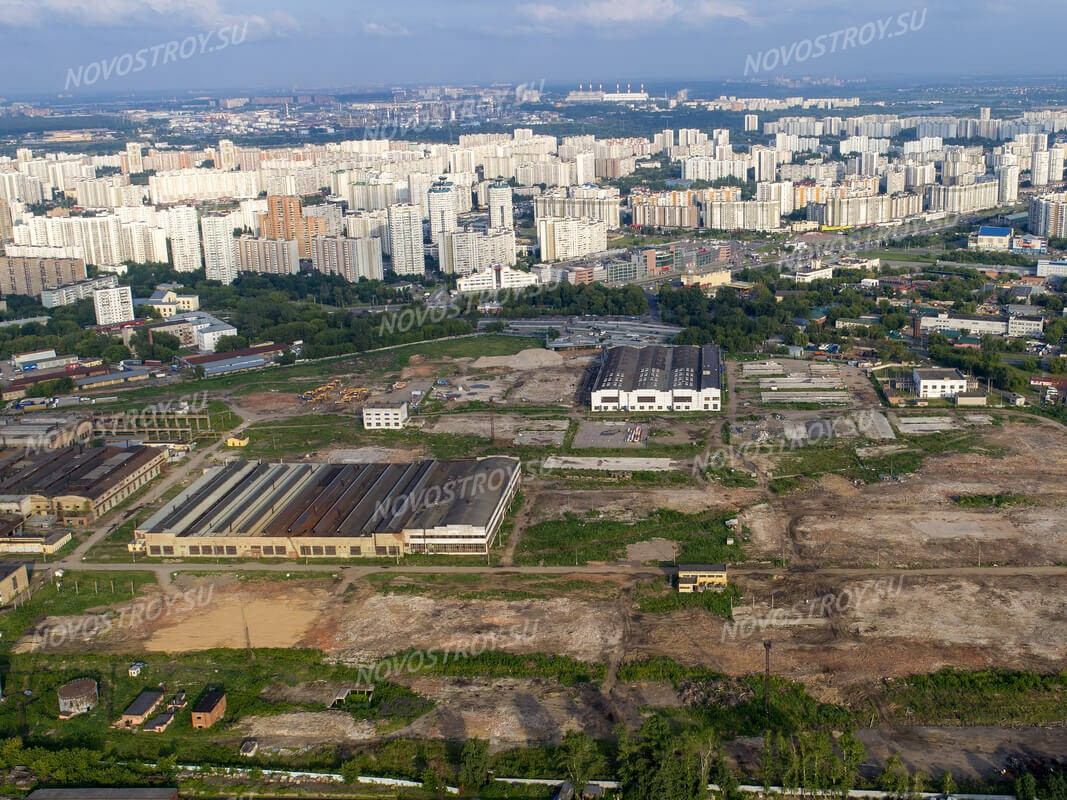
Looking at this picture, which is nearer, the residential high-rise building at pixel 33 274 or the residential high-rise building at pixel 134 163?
the residential high-rise building at pixel 33 274

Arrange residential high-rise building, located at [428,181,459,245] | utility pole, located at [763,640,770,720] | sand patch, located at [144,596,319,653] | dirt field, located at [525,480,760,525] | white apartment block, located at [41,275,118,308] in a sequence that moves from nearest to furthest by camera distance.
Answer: utility pole, located at [763,640,770,720]
sand patch, located at [144,596,319,653]
dirt field, located at [525,480,760,525]
white apartment block, located at [41,275,118,308]
residential high-rise building, located at [428,181,459,245]

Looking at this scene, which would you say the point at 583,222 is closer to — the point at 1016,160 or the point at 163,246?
the point at 163,246

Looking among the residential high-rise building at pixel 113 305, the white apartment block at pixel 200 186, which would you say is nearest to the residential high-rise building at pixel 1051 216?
the residential high-rise building at pixel 113 305

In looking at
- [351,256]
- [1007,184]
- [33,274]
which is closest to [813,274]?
[351,256]

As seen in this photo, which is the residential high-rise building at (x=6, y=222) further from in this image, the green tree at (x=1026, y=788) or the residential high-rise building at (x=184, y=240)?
the green tree at (x=1026, y=788)

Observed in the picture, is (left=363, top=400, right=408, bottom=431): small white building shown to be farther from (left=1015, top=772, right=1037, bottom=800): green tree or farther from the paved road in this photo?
(left=1015, top=772, right=1037, bottom=800): green tree

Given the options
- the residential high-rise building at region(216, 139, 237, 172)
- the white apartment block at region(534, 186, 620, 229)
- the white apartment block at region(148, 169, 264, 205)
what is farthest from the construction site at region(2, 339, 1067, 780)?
the residential high-rise building at region(216, 139, 237, 172)
